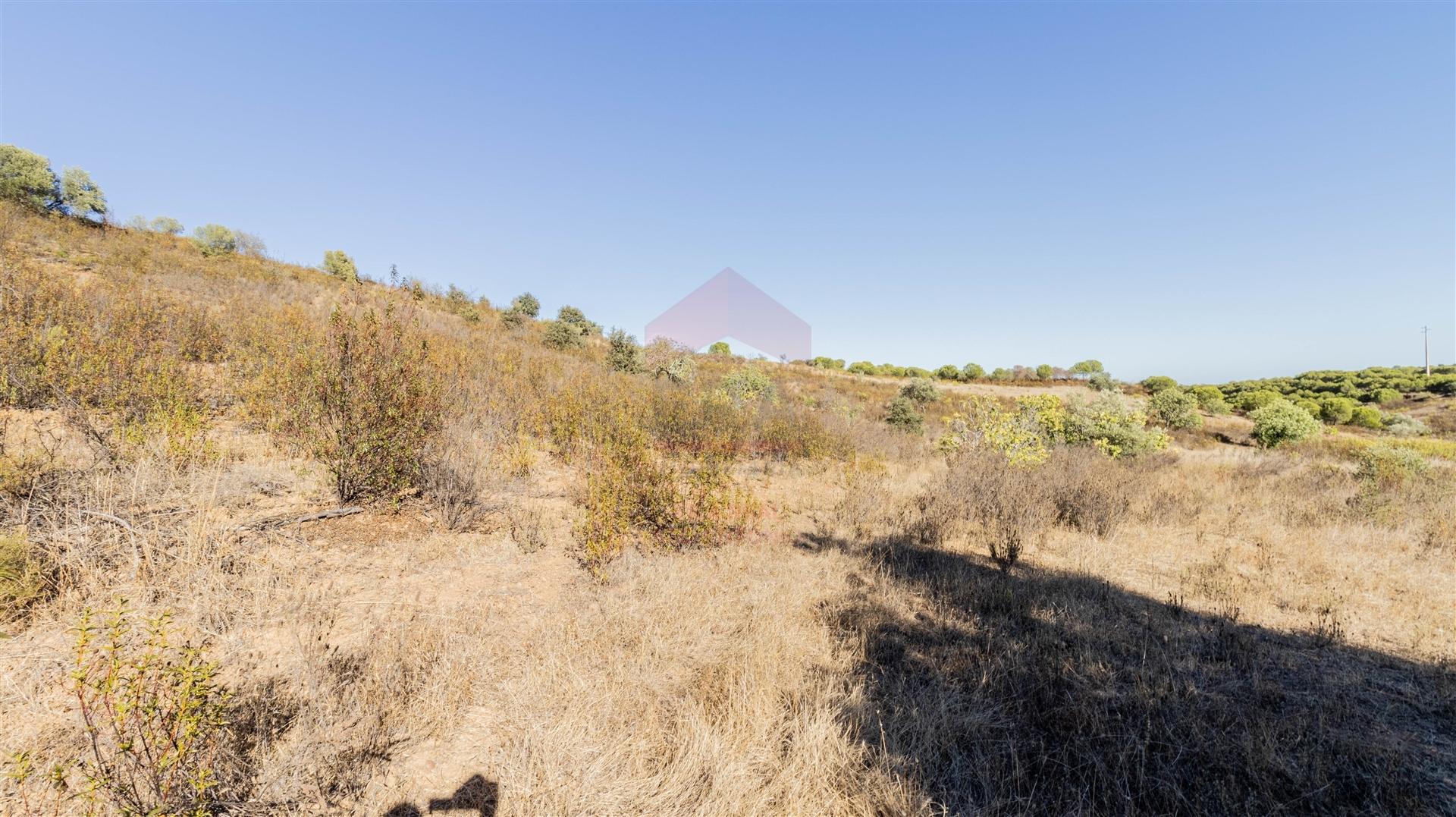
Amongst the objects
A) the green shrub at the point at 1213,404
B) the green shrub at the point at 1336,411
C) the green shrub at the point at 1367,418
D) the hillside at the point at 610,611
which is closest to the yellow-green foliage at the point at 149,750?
the hillside at the point at 610,611

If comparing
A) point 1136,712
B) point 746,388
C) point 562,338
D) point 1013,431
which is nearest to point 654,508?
point 1136,712

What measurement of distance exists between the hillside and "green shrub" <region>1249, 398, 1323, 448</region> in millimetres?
8324

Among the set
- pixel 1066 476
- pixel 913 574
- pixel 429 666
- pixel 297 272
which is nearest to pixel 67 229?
pixel 297 272

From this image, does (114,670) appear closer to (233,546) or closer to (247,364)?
(233,546)

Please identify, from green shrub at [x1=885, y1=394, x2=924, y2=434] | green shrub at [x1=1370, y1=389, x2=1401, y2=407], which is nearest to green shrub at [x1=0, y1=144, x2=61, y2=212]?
green shrub at [x1=885, y1=394, x2=924, y2=434]

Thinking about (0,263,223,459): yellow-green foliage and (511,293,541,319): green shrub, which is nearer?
(0,263,223,459): yellow-green foliage

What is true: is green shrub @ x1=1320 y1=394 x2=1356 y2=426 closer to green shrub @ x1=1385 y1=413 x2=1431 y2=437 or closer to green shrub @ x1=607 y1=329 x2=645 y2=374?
green shrub @ x1=1385 y1=413 x2=1431 y2=437

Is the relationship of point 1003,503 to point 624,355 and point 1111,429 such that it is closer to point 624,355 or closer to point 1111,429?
point 1111,429

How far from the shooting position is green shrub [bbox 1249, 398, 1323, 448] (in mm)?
14969

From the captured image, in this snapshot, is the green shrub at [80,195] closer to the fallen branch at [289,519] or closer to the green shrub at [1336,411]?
the fallen branch at [289,519]

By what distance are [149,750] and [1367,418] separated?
3813 centimetres

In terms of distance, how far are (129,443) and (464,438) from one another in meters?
2.80

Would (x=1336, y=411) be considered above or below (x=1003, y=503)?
above

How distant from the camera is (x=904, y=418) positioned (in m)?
16.4
